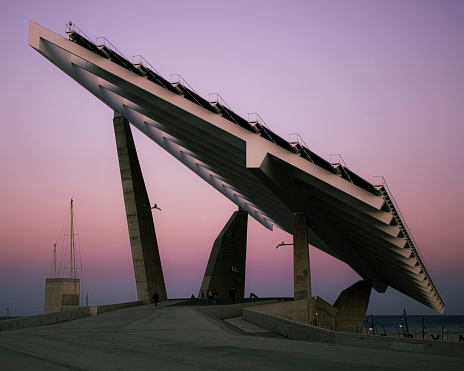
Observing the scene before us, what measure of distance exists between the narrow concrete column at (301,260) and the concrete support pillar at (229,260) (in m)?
15.1

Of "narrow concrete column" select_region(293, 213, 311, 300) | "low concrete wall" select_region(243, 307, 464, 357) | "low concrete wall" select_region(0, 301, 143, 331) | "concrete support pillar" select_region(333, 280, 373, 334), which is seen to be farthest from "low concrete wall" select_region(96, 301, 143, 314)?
"concrete support pillar" select_region(333, 280, 373, 334)

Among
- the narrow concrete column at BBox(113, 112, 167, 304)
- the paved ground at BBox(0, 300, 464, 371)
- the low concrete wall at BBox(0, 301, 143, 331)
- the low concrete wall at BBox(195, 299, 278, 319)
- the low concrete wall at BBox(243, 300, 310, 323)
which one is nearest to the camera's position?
the paved ground at BBox(0, 300, 464, 371)

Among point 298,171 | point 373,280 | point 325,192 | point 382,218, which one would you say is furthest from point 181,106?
point 373,280

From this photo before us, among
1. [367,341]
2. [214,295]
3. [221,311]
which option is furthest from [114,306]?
[367,341]

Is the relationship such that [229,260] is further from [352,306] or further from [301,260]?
[301,260]

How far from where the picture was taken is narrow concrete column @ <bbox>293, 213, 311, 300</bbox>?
31.3m

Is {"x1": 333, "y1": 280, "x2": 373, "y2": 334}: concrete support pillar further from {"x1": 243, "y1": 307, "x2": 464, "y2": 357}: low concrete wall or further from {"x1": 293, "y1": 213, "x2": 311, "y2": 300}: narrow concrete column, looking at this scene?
{"x1": 243, "y1": 307, "x2": 464, "y2": 357}: low concrete wall

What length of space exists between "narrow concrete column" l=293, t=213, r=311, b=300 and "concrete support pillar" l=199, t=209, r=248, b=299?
1514cm

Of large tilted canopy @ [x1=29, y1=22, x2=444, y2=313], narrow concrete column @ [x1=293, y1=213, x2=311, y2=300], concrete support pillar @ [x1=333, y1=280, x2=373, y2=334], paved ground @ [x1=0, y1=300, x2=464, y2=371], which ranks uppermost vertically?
large tilted canopy @ [x1=29, y1=22, x2=444, y2=313]

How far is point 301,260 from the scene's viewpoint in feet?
104

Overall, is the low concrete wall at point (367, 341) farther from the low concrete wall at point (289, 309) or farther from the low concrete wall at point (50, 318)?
the low concrete wall at point (50, 318)

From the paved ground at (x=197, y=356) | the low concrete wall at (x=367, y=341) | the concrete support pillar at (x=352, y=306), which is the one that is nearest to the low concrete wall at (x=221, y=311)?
the low concrete wall at (x=367, y=341)

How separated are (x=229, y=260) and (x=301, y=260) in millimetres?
16747

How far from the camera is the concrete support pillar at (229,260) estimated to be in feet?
152
